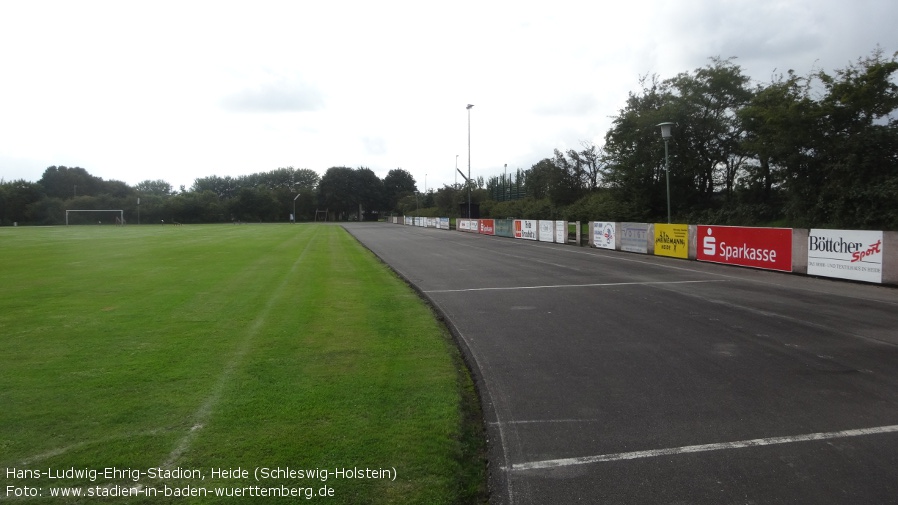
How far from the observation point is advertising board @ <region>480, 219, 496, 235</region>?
49.0 metres

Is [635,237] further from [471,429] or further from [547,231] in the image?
[471,429]

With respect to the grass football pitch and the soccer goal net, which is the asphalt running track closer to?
the grass football pitch

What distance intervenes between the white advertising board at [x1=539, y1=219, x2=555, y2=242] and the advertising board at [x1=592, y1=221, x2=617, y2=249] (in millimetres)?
5131

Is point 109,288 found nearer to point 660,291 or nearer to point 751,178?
point 660,291

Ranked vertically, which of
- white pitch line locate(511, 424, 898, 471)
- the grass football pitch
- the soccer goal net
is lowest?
white pitch line locate(511, 424, 898, 471)

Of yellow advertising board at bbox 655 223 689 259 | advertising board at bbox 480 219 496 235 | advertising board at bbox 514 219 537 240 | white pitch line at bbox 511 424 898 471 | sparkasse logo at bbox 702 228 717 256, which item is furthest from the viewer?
advertising board at bbox 480 219 496 235

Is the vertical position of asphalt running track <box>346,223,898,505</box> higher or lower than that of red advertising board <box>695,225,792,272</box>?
lower

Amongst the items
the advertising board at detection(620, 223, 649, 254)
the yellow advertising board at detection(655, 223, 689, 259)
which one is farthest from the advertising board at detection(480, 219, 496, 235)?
the yellow advertising board at detection(655, 223, 689, 259)

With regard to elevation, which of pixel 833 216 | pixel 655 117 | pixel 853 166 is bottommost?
pixel 833 216

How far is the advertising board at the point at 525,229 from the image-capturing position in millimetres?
39928

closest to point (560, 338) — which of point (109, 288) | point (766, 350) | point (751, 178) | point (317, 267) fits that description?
point (766, 350)

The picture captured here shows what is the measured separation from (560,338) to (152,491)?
6.26m

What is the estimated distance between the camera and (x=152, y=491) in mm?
4246

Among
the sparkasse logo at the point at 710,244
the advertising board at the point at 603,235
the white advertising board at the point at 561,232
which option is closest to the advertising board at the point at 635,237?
the advertising board at the point at 603,235
